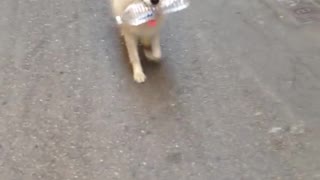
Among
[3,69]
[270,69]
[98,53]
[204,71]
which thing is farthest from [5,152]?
[270,69]

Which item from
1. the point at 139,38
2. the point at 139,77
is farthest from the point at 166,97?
the point at 139,38

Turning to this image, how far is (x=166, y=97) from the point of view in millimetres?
1904

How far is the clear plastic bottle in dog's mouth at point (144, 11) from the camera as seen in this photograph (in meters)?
1.83

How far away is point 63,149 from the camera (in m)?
1.68

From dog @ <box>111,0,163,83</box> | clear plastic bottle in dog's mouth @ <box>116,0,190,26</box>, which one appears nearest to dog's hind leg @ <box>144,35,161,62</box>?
dog @ <box>111,0,163,83</box>

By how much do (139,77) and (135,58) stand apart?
0.08 metres

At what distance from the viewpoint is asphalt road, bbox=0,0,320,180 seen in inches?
64.2

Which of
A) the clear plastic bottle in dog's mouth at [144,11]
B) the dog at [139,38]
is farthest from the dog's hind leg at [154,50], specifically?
the clear plastic bottle in dog's mouth at [144,11]

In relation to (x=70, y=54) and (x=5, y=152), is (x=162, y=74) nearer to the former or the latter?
(x=70, y=54)

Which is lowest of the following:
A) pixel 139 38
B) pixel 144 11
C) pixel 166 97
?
pixel 166 97

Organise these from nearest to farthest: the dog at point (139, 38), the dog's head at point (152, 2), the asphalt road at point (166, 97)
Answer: the asphalt road at point (166, 97) → the dog's head at point (152, 2) → the dog at point (139, 38)

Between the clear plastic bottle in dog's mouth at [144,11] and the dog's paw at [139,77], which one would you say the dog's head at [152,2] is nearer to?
the clear plastic bottle in dog's mouth at [144,11]

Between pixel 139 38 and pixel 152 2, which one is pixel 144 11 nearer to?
pixel 152 2

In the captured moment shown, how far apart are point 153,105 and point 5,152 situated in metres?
0.51
